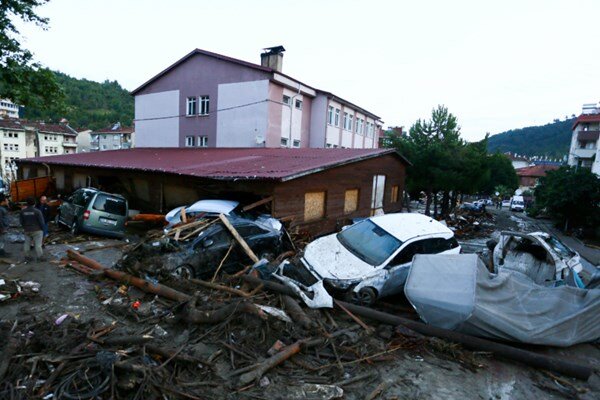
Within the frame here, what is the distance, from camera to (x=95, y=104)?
92500 millimetres

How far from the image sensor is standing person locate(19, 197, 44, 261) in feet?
27.0

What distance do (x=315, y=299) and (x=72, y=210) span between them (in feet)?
33.7

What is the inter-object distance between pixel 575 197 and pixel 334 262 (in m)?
23.2

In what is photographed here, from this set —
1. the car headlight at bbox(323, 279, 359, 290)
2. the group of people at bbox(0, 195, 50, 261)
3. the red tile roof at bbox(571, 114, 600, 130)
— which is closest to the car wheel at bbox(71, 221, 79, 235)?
the group of people at bbox(0, 195, 50, 261)

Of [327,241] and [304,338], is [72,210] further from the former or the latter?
[304,338]

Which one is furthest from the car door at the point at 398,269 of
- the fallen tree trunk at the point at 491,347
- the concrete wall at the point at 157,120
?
the concrete wall at the point at 157,120

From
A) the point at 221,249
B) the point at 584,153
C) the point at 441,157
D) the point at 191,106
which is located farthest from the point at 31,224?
the point at 584,153

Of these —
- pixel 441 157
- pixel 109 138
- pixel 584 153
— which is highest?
pixel 584 153

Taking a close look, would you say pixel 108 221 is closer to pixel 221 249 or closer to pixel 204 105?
pixel 221 249

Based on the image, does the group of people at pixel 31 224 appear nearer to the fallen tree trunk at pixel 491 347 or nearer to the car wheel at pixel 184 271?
the car wheel at pixel 184 271

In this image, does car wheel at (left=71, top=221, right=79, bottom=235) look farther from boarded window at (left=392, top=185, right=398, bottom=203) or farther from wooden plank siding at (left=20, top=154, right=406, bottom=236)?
boarded window at (left=392, top=185, right=398, bottom=203)

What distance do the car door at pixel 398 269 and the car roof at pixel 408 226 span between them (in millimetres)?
280

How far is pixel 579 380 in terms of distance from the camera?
5.04 metres

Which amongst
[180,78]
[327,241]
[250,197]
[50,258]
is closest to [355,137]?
[180,78]
